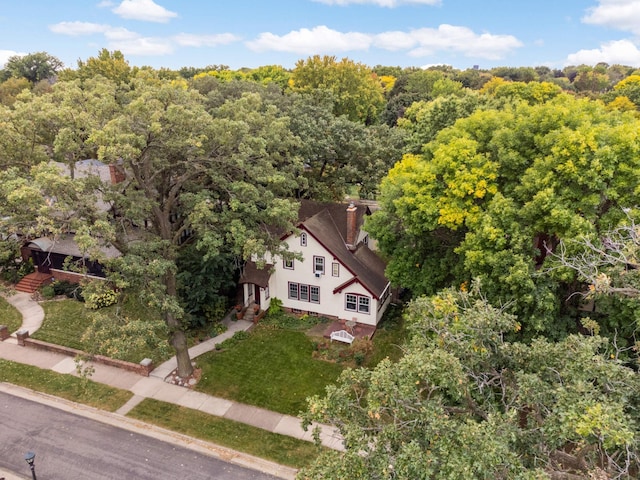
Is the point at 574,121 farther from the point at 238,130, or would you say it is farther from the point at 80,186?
the point at 80,186

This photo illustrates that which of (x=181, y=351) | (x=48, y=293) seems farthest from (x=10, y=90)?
(x=181, y=351)

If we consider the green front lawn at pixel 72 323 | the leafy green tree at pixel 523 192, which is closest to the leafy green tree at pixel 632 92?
the leafy green tree at pixel 523 192

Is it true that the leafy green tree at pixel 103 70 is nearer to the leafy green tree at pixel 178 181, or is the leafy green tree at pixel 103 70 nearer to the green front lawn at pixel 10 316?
the green front lawn at pixel 10 316

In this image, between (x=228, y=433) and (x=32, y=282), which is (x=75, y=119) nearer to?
(x=228, y=433)

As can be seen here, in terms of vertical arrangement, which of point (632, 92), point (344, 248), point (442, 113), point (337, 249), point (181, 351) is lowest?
point (181, 351)

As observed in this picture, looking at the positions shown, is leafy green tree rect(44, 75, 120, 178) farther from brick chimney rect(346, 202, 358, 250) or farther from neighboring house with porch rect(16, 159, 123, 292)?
brick chimney rect(346, 202, 358, 250)
